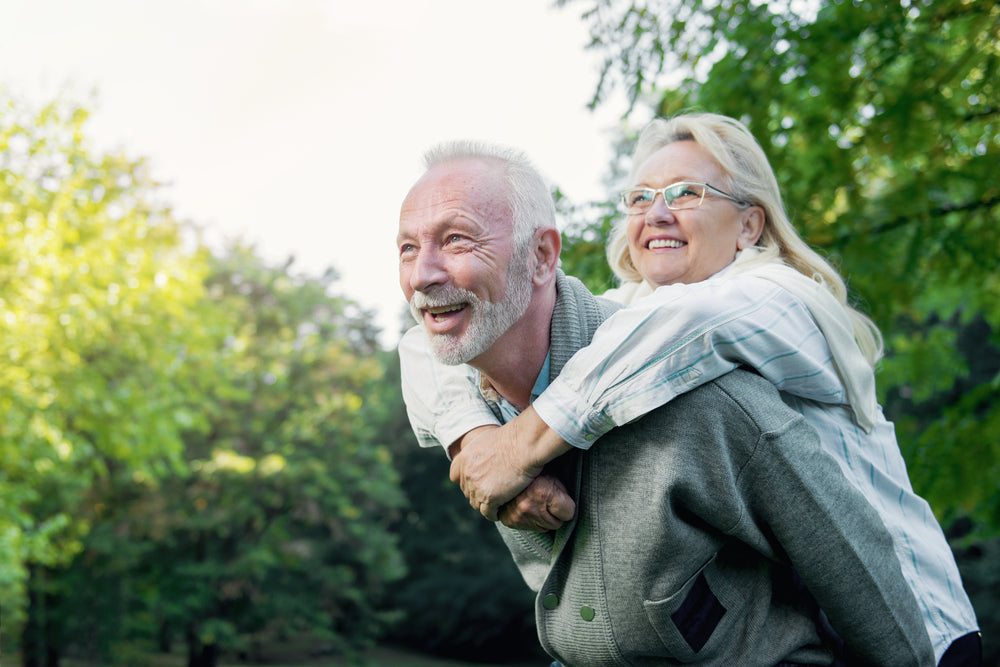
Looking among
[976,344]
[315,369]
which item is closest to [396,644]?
[315,369]

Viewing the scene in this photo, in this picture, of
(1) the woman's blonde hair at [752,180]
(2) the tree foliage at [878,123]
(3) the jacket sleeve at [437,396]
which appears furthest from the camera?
(2) the tree foliage at [878,123]

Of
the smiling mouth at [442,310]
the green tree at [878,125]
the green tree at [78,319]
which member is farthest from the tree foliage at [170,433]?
the smiling mouth at [442,310]

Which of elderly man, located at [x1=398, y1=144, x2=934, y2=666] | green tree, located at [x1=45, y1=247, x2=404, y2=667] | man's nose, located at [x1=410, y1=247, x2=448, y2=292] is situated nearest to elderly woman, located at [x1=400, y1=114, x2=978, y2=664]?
elderly man, located at [x1=398, y1=144, x2=934, y2=666]

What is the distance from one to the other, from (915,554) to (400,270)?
139 cm

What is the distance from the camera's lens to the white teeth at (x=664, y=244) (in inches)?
98.3

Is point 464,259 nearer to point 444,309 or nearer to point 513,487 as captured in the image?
point 444,309

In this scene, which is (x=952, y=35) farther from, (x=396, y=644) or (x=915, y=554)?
(x=396, y=644)

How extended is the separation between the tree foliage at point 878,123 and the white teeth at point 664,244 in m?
1.78

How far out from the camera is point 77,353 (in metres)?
12.0

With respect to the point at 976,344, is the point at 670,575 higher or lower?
lower

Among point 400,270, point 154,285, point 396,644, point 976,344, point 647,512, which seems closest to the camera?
point 647,512

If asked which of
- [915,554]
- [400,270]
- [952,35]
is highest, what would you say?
[952,35]

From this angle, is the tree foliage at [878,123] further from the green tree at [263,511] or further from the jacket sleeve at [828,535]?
the green tree at [263,511]

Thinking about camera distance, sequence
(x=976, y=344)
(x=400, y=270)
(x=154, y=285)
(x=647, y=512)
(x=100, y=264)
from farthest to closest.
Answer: (x=976, y=344)
(x=154, y=285)
(x=100, y=264)
(x=400, y=270)
(x=647, y=512)
